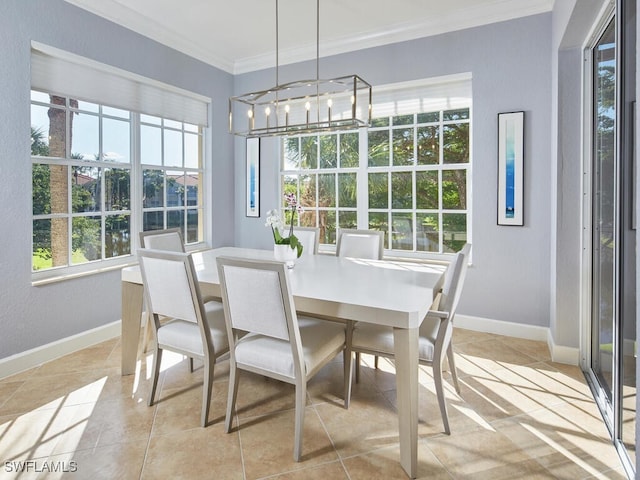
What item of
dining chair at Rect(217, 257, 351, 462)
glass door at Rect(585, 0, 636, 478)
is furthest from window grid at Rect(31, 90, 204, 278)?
glass door at Rect(585, 0, 636, 478)

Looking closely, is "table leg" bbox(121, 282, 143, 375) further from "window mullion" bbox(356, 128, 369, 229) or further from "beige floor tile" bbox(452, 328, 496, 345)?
"beige floor tile" bbox(452, 328, 496, 345)

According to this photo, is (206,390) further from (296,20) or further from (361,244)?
(296,20)

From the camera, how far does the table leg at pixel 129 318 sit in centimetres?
274

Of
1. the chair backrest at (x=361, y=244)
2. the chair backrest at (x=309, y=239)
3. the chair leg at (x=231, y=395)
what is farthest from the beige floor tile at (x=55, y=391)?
the chair backrest at (x=361, y=244)

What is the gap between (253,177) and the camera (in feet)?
16.0

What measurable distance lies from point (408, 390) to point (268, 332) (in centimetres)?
69

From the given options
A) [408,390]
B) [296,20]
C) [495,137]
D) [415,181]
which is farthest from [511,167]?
[408,390]

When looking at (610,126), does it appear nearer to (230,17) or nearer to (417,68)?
(417,68)

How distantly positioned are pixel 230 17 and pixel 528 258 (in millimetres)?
3396

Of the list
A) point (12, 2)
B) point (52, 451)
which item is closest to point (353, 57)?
point (12, 2)

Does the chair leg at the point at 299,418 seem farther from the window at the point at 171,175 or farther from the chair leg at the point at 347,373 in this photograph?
the window at the point at 171,175

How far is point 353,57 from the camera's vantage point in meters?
4.15

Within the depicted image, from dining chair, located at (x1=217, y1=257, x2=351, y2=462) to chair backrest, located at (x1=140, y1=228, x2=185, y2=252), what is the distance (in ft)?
4.43

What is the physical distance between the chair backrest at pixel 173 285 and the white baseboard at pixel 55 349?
51.8 inches
